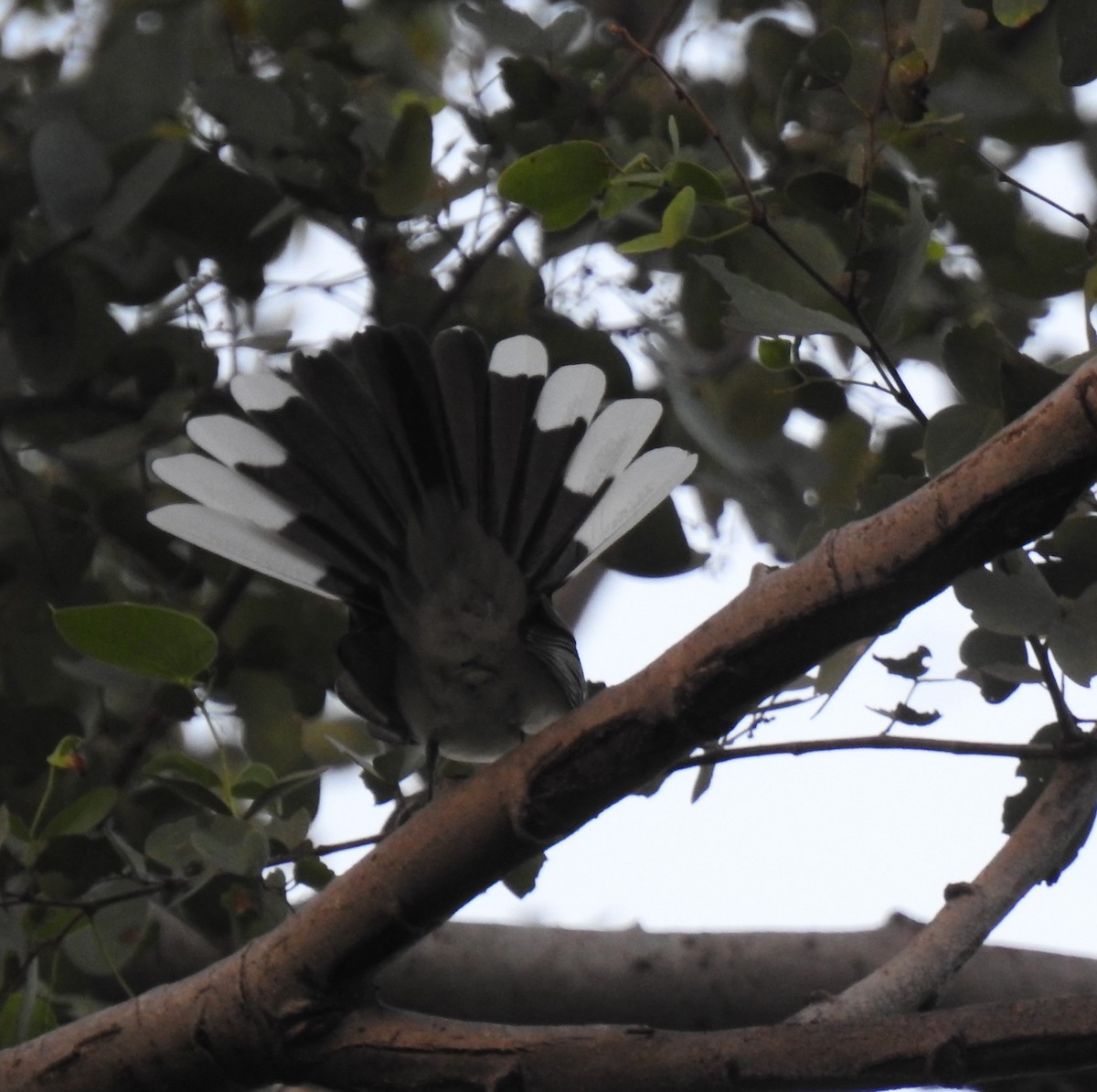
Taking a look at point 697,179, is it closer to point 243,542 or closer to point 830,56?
point 830,56

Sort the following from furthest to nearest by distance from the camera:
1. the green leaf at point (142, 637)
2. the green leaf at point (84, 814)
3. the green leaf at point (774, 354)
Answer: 1. the green leaf at point (84, 814)
2. the green leaf at point (774, 354)
3. the green leaf at point (142, 637)

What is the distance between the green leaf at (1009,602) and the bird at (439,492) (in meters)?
0.40

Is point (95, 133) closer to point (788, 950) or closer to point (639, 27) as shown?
point (639, 27)

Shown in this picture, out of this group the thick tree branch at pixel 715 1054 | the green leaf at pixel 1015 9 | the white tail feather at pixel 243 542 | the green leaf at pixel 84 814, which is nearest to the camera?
→ the thick tree branch at pixel 715 1054

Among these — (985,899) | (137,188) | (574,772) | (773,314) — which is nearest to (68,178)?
(137,188)

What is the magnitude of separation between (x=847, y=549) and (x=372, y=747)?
2.16 m

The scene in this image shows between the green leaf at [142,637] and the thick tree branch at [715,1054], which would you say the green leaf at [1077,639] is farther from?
Answer: the green leaf at [142,637]

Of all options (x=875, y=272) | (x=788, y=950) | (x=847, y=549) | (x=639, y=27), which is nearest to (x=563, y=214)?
(x=875, y=272)

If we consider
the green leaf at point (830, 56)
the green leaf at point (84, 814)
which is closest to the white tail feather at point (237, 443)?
the green leaf at point (84, 814)

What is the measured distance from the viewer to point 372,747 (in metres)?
3.00

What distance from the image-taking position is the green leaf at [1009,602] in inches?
49.7

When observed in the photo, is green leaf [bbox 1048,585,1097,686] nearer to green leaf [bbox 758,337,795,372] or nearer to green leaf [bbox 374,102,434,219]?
green leaf [bbox 758,337,795,372]

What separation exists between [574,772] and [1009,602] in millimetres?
456

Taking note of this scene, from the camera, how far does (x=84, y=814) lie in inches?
61.1
